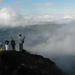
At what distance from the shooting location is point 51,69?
62.1 metres

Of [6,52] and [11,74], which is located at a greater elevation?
[6,52]

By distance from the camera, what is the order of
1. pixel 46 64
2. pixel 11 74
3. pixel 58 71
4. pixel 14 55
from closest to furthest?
pixel 11 74 → pixel 14 55 → pixel 46 64 → pixel 58 71

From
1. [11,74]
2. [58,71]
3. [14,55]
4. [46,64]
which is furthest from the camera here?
[58,71]

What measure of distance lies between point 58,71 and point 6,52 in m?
16.3

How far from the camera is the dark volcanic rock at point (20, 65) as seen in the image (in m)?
54.3

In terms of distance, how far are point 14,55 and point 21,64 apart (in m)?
2.92

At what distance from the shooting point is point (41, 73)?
184ft

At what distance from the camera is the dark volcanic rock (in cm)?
5433

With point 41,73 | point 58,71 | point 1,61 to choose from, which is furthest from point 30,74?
point 58,71

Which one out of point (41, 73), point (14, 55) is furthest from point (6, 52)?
point (41, 73)

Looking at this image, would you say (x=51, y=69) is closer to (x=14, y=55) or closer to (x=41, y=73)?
(x=41, y=73)

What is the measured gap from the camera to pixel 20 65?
182 ft

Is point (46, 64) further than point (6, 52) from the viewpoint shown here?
Yes

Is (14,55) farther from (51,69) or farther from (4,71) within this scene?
(51,69)
